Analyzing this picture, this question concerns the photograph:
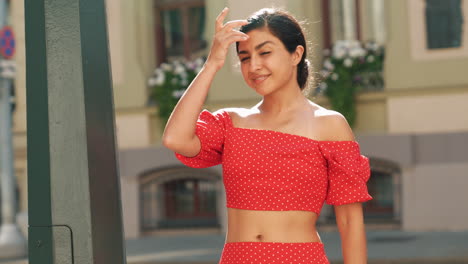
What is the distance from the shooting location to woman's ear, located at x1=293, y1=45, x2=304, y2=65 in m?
2.63

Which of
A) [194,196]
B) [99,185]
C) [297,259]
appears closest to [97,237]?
[99,185]

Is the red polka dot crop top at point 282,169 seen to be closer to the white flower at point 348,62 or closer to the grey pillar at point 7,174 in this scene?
the grey pillar at point 7,174

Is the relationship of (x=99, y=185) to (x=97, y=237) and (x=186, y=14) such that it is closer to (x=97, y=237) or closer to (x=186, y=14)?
(x=97, y=237)

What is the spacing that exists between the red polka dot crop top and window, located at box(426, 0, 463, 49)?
11.1 metres

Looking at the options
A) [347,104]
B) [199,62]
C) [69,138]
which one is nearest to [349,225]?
[69,138]

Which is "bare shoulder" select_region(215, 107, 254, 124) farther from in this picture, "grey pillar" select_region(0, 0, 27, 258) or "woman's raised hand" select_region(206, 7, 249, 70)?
"grey pillar" select_region(0, 0, 27, 258)

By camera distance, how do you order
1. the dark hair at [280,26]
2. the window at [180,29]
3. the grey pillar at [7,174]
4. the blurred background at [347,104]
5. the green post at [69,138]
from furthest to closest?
1. the window at [180,29]
2. the blurred background at [347,104]
3. the grey pillar at [7,174]
4. the dark hair at [280,26]
5. the green post at [69,138]

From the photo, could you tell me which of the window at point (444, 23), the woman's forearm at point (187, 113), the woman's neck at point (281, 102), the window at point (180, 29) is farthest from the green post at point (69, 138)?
the window at point (180, 29)

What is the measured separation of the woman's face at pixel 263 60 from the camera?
2.52 m

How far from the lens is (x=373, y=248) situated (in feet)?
35.8

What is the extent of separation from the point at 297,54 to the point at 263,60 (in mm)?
160

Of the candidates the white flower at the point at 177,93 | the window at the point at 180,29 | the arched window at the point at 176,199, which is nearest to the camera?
the white flower at the point at 177,93

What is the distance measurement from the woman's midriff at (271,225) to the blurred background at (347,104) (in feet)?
27.7

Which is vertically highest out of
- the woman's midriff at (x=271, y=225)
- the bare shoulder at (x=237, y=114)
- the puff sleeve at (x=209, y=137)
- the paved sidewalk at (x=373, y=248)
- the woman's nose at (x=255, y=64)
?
the woman's nose at (x=255, y=64)
